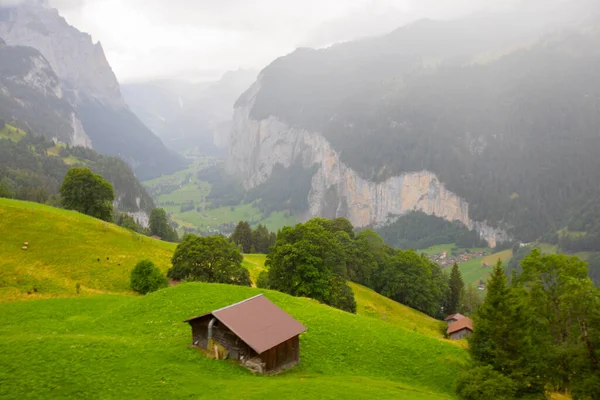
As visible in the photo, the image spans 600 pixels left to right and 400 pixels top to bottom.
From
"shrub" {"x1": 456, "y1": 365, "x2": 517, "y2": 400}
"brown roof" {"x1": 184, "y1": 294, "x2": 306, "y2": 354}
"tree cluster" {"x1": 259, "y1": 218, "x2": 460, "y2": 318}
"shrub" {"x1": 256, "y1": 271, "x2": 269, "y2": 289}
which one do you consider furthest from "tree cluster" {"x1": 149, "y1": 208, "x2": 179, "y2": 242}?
"shrub" {"x1": 456, "y1": 365, "x2": 517, "y2": 400}

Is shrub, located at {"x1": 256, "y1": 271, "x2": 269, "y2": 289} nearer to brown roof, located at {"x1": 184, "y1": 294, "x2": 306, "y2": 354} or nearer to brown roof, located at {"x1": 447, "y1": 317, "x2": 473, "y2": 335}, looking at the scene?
brown roof, located at {"x1": 184, "y1": 294, "x2": 306, "y2": 354}

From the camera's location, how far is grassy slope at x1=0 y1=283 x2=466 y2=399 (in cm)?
2423

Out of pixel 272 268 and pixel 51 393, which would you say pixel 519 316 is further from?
pixel 272 268

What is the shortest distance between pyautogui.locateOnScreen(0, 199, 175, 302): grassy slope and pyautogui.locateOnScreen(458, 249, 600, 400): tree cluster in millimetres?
39349

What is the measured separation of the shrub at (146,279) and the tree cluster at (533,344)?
34.9 meters

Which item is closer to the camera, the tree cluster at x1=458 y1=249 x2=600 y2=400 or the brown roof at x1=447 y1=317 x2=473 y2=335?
the tree cluster at x1=458 y1=249 x2=600 y2=400

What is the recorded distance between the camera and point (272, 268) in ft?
189

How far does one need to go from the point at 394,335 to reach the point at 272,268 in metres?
22.9

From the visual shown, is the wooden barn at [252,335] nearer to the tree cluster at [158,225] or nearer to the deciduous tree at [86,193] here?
the deciduous tree at [86,193]

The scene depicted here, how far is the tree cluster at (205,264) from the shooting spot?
182 ft

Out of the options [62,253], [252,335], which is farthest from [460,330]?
[62,253]

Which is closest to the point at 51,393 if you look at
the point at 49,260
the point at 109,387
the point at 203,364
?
the point at 109,387

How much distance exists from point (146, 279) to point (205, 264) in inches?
316

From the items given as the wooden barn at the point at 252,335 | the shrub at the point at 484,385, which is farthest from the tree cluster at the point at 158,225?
the shrub at the point at 484,385
